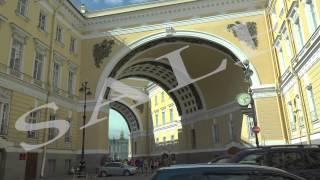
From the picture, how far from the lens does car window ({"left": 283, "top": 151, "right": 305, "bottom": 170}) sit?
28.2ft

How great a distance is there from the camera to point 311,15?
56.0 ft

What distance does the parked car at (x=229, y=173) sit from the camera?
4352 mm

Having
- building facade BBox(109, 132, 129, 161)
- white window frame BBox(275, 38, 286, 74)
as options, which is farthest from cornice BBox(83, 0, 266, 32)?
building facade BBox(109, 132, 129, 161)

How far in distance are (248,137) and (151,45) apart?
11663 mm

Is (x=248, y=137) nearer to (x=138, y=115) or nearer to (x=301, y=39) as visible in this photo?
(x=301, y=39)

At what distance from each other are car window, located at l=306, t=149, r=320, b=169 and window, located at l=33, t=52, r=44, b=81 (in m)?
19.4

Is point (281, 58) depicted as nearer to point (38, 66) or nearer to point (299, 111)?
point (299, 111)

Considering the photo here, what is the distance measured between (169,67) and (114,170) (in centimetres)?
1281

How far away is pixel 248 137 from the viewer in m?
30.2

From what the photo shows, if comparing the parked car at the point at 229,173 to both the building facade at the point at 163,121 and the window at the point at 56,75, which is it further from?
the building facade at the point at 163,121

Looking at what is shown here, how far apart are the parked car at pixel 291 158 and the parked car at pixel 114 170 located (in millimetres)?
20507

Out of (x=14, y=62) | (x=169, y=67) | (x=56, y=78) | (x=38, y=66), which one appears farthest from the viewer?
(x=169, y=67)

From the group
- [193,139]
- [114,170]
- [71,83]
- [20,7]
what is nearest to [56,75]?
[71,83]

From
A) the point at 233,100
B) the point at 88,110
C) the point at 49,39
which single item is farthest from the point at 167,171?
the point at 233,100
